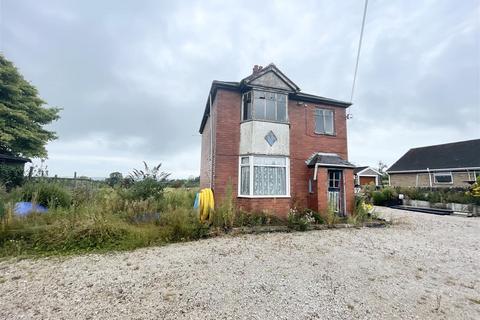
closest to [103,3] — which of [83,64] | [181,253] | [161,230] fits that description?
[83,64]

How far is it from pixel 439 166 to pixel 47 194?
32949mm

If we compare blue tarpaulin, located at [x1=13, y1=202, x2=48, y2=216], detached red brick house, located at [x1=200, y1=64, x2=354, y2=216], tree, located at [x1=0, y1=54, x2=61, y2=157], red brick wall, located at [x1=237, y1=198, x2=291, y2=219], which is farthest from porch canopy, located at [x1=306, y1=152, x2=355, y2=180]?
tree, located at [x1=0, y1=54, x2=61, y2=157]

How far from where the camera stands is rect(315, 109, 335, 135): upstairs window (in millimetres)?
11042

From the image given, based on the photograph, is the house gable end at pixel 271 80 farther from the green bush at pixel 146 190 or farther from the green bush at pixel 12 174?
the green bush at pixel 12 174

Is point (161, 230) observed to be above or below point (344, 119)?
below

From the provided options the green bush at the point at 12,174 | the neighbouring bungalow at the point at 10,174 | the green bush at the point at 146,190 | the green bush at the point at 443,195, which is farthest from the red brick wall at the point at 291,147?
the neighbouring bungalow at the point at 10,174

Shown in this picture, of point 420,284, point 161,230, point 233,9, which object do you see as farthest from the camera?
point 233,9

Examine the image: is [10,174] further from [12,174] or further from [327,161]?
[327,161]

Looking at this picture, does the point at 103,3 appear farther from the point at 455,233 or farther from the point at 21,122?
the point at 455,233

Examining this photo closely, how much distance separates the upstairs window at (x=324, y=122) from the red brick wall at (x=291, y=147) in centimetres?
27

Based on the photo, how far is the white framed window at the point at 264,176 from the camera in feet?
30.4

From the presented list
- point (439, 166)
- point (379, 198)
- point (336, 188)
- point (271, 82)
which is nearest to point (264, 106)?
point (271, 82)

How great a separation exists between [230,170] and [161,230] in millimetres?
4054

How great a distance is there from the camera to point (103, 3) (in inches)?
362
